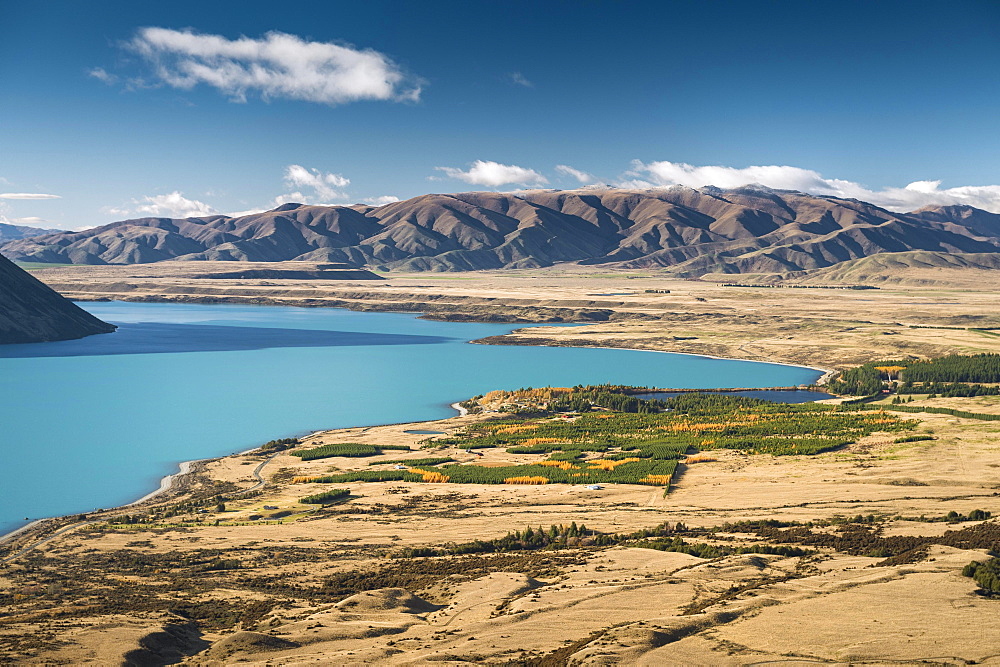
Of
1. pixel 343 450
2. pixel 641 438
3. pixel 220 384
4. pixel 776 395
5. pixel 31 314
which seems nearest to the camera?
pixel 343 450

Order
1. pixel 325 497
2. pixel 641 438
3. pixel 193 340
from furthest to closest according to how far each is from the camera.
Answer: pixel 193 340 < pixel 641 438 < pixel 325 497

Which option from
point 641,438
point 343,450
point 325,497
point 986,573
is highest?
point 986,573

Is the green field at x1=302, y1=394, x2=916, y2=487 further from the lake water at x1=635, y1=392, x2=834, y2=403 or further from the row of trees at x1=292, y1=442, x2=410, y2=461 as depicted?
the lake water at x1=635, y1=392, x2=834, y2=403

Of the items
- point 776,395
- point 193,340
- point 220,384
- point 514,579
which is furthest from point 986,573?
point 193,340

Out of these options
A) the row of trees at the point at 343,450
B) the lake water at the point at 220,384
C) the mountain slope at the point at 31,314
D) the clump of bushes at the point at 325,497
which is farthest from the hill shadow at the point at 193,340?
the clump of bushes at the point at 325,497

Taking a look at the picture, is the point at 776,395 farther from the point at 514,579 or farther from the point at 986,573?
the point at 514,579

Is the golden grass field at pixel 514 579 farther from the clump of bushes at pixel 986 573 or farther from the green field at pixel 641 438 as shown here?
the green field at pixel 641 438
